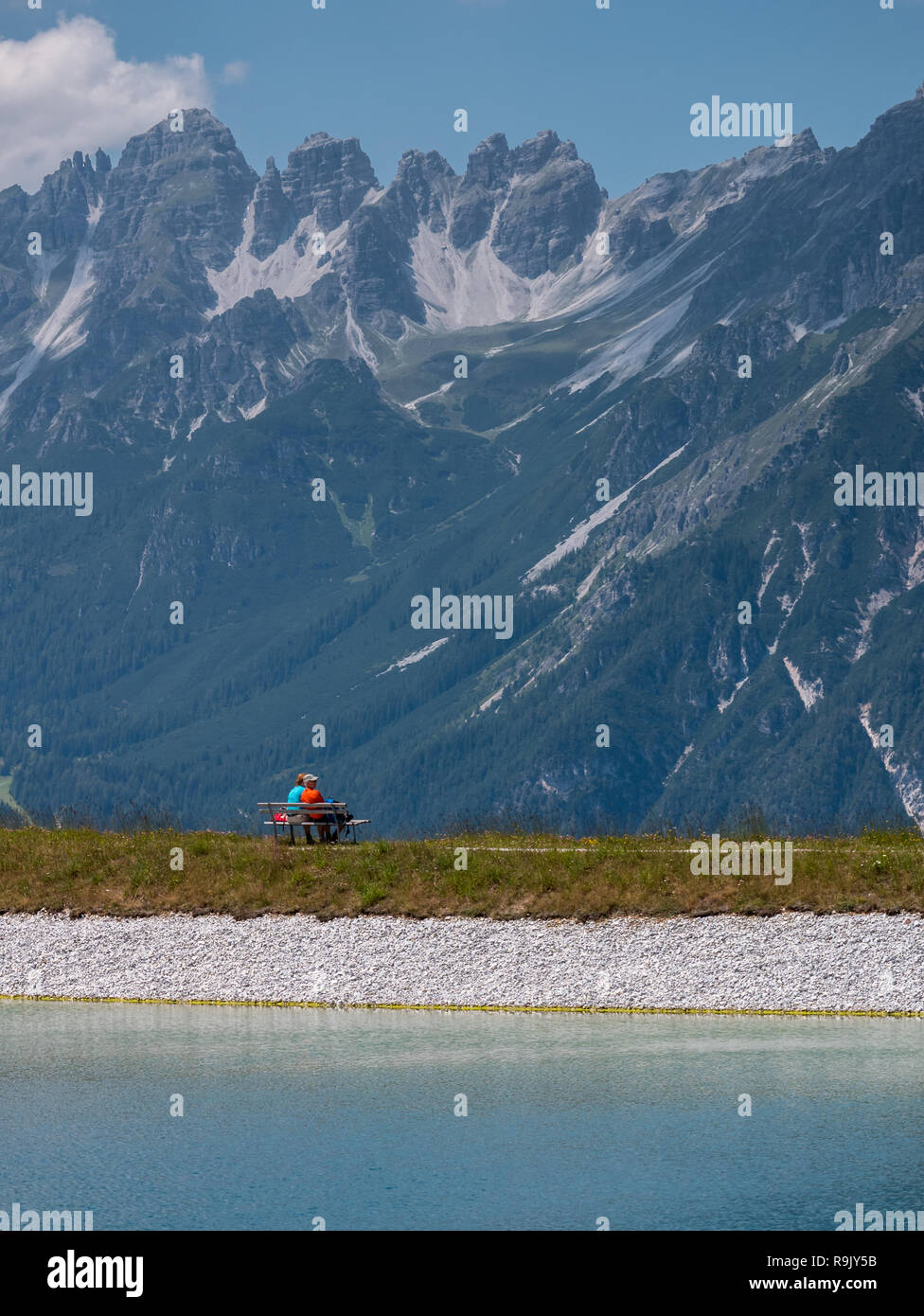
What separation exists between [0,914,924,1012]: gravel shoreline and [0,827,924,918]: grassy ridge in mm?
741

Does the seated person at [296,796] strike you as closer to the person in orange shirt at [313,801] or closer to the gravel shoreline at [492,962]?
the person in orange shirt at [313,801]

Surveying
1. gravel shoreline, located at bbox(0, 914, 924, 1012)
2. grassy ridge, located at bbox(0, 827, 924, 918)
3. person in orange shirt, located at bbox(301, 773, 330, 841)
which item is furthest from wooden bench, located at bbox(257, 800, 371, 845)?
gravel shoreline, located at bbox(0, 914, 924, 1012)

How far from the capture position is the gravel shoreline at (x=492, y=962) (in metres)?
42.7

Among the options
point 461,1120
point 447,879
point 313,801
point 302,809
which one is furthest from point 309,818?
point 461,1120

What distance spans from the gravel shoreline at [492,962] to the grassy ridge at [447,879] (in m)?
0.74

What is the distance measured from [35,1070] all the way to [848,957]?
67.2ft

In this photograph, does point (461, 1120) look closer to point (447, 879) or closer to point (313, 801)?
point (447, 879)

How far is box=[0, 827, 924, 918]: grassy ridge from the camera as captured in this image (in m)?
46.5

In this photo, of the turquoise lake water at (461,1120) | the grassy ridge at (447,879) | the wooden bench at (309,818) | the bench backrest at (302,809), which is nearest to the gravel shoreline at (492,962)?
the grassy ridge at (447,879)

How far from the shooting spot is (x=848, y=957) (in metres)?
43.3

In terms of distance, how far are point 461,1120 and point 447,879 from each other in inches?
671

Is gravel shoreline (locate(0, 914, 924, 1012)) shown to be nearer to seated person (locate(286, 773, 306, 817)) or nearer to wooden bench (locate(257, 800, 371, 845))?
wooden bench (locate(257, 800, 371, 845))
